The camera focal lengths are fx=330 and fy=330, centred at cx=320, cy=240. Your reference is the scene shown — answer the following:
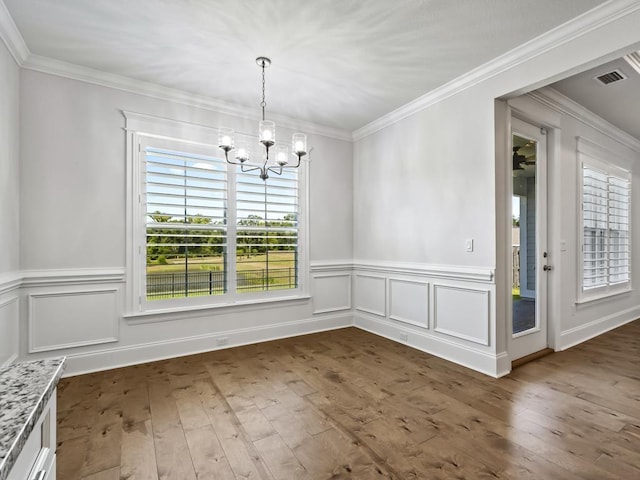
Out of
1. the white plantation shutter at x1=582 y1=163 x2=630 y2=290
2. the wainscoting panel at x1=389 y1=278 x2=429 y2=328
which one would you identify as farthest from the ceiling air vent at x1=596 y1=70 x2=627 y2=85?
the wainscoting panel at x1=389 y1=278 x2=429 y2=328

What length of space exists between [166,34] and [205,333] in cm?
302

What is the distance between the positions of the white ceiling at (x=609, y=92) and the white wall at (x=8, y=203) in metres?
5.07

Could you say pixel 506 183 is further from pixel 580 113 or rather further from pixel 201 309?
pixel 201 309

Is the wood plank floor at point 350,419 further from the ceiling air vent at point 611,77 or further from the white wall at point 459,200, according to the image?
the ceiling air vent at point 611,77

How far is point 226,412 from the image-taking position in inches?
99.0

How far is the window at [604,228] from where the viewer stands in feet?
14.1

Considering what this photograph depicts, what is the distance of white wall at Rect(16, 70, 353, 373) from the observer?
3043 mm

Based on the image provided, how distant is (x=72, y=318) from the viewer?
3.21 meters

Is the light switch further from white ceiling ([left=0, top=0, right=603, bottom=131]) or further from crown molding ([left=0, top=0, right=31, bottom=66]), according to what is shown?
crown molding ([left=0, top=0, right=31, bottom=66])

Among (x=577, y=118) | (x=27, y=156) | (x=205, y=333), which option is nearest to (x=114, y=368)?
(x=205, y=333)

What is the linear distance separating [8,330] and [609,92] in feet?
20.8

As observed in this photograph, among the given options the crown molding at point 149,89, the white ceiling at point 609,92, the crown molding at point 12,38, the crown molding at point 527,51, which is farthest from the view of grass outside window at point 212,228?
the white ceiling at point 609,92

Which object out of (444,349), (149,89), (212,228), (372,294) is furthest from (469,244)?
(149,89)

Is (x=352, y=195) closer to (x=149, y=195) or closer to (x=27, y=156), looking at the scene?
(x=149, y=195)
